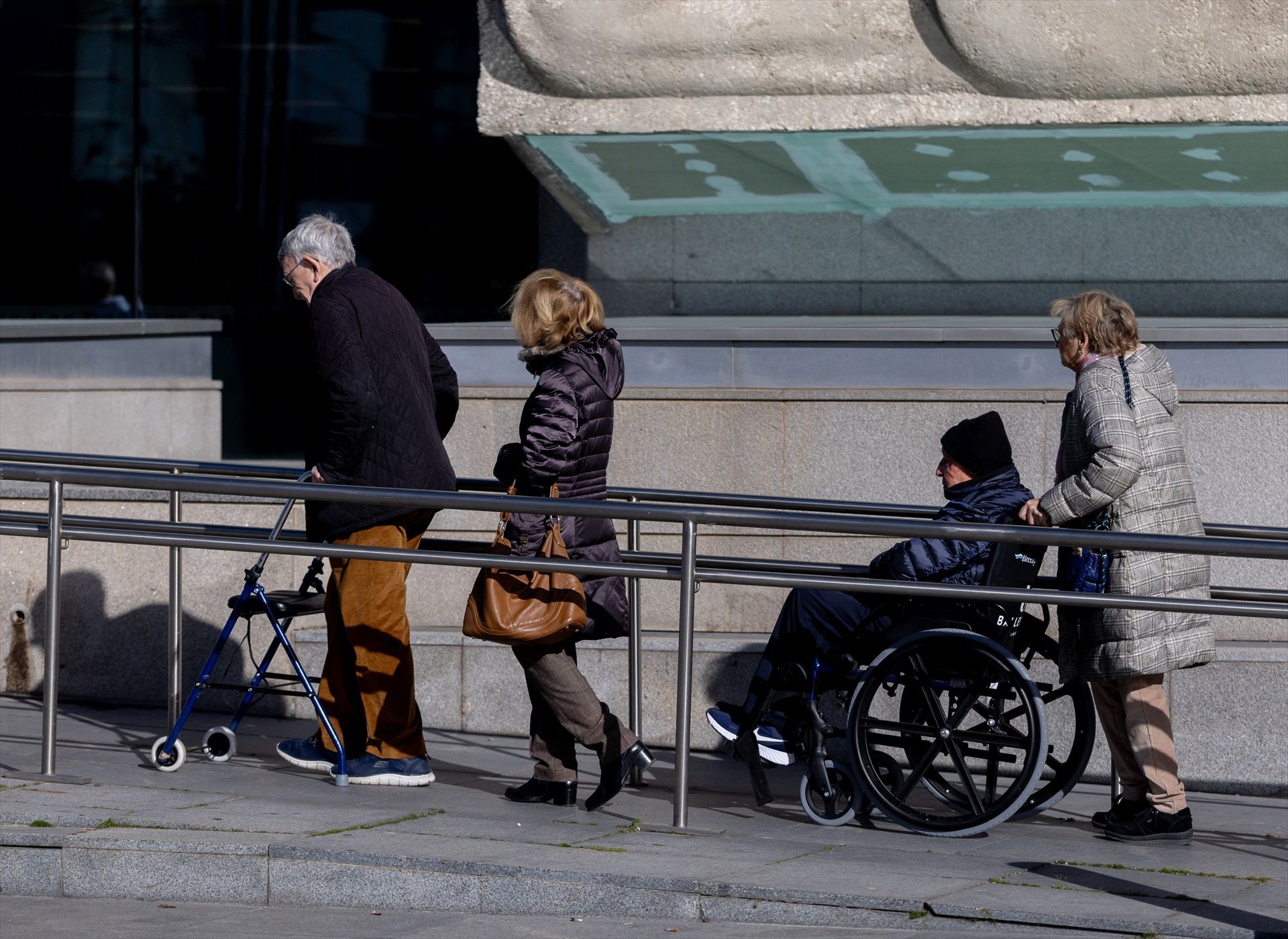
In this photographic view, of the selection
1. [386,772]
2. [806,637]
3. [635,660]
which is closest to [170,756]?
[386,772]

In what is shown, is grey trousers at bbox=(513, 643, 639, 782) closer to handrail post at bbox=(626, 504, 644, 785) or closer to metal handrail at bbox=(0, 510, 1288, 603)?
metal handrail at bbox=(0, 510, 1288, 603)

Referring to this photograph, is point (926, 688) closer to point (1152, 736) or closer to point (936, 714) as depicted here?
point (936, 714)

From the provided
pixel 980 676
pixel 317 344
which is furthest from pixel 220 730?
pixel 980 676

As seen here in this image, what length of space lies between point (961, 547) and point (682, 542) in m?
0.89

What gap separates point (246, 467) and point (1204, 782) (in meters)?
3.84

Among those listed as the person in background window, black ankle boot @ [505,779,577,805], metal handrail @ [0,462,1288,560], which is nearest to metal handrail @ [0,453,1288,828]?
metal handrail @ [0,462,1288,560]

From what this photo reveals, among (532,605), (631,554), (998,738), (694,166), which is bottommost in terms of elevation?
(998,738)

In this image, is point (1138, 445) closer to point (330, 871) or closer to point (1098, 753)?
point (1098, 753)

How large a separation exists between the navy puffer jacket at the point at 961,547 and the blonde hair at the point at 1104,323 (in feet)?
1.64

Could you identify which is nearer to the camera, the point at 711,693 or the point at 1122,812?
the point at 1122,812

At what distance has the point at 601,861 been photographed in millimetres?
4785

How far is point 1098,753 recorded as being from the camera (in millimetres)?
6707

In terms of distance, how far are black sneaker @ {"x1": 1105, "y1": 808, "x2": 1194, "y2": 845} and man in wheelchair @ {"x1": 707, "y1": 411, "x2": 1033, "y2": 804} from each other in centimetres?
89

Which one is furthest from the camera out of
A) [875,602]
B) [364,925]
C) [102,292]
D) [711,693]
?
[102,292]
